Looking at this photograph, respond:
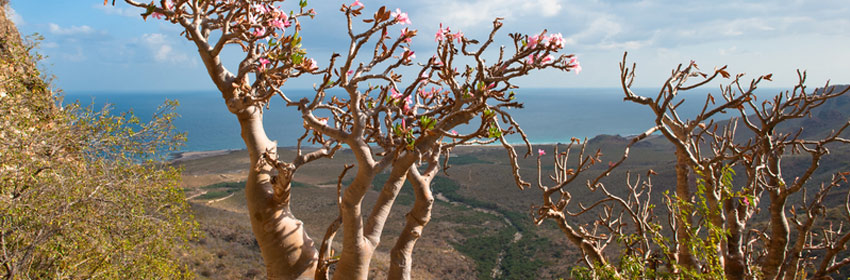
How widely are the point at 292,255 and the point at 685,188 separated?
3.31 metres

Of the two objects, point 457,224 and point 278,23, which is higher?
point 278,23

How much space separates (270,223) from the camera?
3512 mm

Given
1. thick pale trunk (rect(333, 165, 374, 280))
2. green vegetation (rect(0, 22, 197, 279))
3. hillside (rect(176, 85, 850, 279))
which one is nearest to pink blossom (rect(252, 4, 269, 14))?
thick pale trunk (rect(333, 165, 374, 280))

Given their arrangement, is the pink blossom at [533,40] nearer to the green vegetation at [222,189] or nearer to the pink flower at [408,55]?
the pink flower at [408,55]

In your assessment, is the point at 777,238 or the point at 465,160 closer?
the point at 777,238

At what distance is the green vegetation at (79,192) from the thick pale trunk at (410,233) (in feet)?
14.0

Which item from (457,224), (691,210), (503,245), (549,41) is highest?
(549,41)

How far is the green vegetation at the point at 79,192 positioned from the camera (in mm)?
5484

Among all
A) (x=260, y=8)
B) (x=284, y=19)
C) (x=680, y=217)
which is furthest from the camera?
(x=284, y=19)

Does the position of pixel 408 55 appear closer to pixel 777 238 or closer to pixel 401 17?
pixel 401 17

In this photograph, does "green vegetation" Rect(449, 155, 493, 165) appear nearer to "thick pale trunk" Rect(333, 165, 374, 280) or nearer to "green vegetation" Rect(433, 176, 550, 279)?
"green vegetation" Rect(433, 176, 550, 279)

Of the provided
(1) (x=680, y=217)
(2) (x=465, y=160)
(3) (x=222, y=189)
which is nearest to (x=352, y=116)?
(1) (x=680, y=217)

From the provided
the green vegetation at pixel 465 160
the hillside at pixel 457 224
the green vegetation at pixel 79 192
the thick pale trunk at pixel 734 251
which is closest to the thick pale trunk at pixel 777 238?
the thick pale trunk at pixel 734 251

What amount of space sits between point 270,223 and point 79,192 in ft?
12.9
